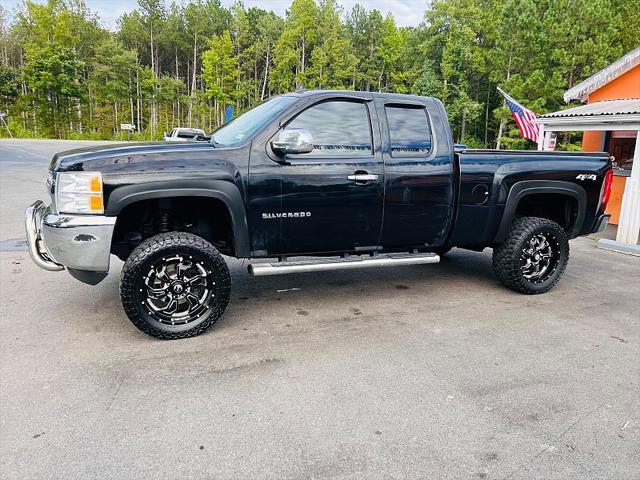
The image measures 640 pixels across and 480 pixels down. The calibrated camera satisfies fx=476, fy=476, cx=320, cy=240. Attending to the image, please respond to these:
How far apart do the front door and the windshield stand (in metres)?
0.21

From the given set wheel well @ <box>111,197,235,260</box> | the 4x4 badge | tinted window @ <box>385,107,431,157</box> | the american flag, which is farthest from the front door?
the american flag

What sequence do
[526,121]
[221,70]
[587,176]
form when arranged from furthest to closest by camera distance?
[221,70] < [526,121] < [587,176]

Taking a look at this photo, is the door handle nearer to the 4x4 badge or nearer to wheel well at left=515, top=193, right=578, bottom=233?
wheel well at left=515, top=193, right=578, bottom=233

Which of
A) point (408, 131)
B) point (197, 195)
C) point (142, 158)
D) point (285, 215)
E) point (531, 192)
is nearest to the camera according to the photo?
point (142, 158)

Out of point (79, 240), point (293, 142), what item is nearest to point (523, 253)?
point (293, 142)

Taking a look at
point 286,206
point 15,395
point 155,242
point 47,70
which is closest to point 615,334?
point 286,206

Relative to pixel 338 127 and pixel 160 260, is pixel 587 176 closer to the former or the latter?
pixel 338 127

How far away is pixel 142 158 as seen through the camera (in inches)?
143

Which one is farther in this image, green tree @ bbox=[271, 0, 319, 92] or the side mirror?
green tree @ bbox=[271, 0, 319, 92]

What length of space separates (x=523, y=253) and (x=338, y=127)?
248 cm

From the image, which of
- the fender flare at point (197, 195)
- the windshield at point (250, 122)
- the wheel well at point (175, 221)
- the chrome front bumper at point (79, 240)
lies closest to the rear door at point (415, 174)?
the windshield at point (250, 122)

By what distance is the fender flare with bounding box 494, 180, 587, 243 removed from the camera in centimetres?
497

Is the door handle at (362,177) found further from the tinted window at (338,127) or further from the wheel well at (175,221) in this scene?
the wheel well at (175,221)

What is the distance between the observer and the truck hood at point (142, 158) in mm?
3521
